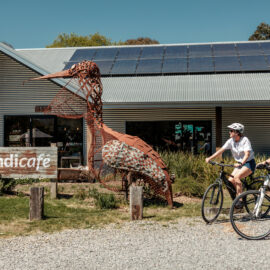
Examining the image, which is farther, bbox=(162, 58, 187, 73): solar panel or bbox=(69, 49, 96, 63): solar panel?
bbox=(69, 49, 96, 63): solar panel

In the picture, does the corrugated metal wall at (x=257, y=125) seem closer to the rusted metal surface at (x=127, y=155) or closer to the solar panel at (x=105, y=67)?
the solar panel at (x=105, y=67)

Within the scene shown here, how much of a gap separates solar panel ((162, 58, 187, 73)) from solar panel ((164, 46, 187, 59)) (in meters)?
0.50

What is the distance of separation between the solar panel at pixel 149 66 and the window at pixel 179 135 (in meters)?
2.02

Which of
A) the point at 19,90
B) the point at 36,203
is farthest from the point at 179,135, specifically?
the point at 36,203

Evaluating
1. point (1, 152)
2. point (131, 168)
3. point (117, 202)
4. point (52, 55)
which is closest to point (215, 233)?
point (131, 168)

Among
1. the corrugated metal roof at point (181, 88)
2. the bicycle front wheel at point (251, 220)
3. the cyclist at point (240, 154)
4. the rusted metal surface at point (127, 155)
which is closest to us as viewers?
the bicycle front wheel at point (251, 220)

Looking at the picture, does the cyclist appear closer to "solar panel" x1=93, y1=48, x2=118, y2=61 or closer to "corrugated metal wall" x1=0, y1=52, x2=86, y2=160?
"corrugated metal wall" x1=0, y1=52, x2=86, y2=160

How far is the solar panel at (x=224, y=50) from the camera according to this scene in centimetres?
1604

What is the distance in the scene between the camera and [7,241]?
5840 mm

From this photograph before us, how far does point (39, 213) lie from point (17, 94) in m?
8.42

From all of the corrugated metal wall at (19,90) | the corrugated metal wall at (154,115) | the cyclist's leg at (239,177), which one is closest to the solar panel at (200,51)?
the corrugated metal wall at (154,115)

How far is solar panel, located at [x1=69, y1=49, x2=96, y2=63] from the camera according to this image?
16391 mm

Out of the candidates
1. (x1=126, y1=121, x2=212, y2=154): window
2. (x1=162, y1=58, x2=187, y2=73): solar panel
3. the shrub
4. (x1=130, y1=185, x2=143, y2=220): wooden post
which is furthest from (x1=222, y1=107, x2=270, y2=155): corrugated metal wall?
(x1=130, y1=185, x2=143, y2=220): wooden post

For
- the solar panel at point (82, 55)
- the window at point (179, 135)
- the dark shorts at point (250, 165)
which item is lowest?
the dark shorts at point (250, 165)
